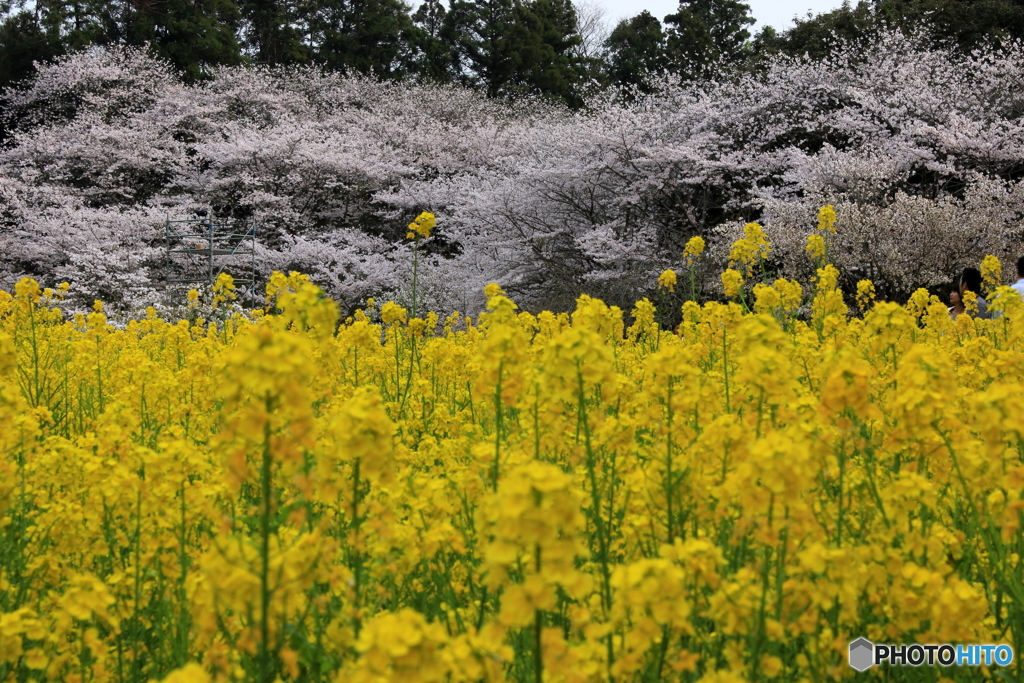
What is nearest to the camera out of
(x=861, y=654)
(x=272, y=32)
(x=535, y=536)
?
(x=535, y=536)

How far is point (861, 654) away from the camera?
1.99m

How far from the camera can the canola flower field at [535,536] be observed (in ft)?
4.84

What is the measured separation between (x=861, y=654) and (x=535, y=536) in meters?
1.10

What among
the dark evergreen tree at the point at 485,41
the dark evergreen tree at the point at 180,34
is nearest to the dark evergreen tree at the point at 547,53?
the dark evergreen tree at the point at 485,41

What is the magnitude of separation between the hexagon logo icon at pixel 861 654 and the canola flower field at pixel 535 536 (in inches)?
1.8

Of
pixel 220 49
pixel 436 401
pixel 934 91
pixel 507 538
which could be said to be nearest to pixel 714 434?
pixel 507 538

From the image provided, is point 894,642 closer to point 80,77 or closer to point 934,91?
point 934,91

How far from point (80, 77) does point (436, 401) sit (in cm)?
2261

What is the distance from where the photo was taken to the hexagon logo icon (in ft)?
6.46

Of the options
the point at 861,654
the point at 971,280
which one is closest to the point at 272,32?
the point at 971,280

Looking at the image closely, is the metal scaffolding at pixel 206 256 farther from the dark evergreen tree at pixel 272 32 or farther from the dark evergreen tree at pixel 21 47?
the dark evergreen tree at pixel 272 32

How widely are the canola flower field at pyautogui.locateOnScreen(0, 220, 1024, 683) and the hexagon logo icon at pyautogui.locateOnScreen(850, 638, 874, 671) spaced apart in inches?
1.8

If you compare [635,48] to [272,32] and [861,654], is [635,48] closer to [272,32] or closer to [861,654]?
[272,32]

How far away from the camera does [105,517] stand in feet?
8.55
